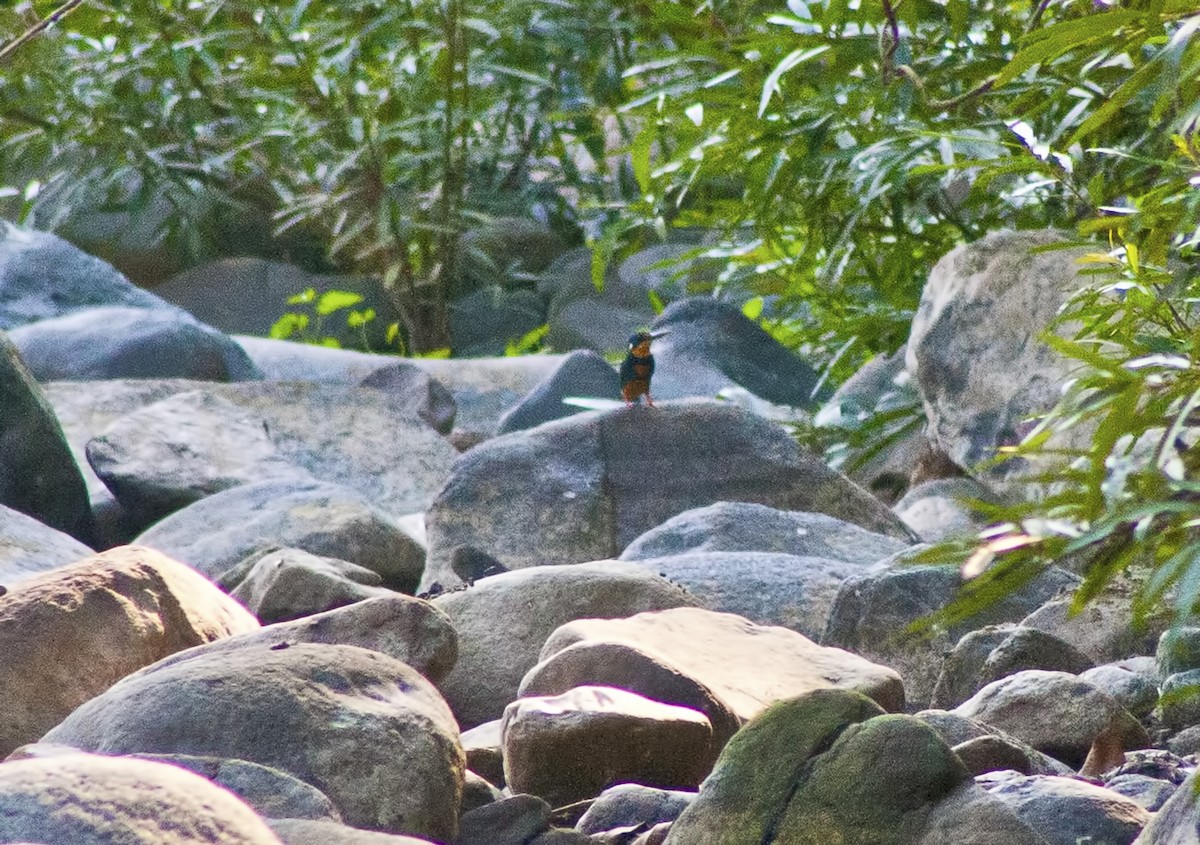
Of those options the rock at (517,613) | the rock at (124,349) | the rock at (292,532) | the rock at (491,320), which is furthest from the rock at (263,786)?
the rock at (491,320)

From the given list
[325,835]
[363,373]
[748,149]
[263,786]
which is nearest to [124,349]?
[363,373]

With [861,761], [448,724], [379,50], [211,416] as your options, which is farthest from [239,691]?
[379,50]

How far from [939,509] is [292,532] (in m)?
1.93

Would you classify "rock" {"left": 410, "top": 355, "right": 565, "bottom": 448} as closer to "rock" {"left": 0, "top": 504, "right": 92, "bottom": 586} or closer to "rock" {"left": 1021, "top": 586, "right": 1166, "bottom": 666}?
"rock" {"left": 0, "top": 504, "right": 92, "bottom": 586}

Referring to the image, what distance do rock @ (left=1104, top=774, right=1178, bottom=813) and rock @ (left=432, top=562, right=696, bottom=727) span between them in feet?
3.42

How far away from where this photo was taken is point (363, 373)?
764cm

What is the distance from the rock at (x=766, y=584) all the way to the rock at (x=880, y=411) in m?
1.70

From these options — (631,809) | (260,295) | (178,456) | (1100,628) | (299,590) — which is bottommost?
(260,295)

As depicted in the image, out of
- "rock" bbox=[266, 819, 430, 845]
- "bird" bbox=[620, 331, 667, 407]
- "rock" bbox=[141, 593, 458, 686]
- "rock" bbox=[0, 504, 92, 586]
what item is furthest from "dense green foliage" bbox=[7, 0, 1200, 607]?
"rock" bbox=[0, 504, 92, 586]

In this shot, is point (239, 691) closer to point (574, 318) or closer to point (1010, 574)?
point (1010, 574)

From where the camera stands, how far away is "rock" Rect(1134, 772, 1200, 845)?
1.54 metres

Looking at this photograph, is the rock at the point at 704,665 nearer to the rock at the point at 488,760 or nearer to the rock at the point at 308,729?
the rock at the point at 488,760

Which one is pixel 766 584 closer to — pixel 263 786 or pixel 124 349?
pixel 263 786

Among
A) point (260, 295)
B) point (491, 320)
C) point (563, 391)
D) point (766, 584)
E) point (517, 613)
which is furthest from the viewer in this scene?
point (260, 295)
